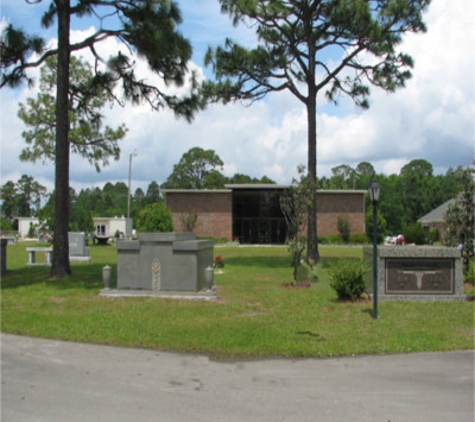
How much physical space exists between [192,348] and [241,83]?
675 inches

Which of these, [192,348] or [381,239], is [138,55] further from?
[381,239]

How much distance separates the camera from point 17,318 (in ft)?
31.6

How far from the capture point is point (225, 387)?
233 inches

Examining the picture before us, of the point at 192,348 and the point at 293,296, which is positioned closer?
the point at 192,348

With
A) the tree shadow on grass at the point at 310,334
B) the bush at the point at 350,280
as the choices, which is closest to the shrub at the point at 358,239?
the bush at the point at 350,280

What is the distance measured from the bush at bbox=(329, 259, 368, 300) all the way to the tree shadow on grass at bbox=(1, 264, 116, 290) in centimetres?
581

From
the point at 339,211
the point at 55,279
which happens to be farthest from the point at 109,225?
the point at 55,279

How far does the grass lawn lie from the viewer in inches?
304

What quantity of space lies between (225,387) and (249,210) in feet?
132

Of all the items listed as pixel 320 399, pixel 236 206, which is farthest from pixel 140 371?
pixel 236 206

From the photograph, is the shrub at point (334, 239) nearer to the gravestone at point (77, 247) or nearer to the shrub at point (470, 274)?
the gravestone at point (77, 247)

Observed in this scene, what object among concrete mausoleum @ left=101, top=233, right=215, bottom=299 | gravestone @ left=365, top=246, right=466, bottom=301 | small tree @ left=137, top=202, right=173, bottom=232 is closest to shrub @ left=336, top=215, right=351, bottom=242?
small tree @ left=137, top=202, right=173, bottom=232

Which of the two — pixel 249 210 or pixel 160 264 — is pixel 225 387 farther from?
pixel 249 210

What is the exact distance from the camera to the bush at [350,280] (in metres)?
11.0
